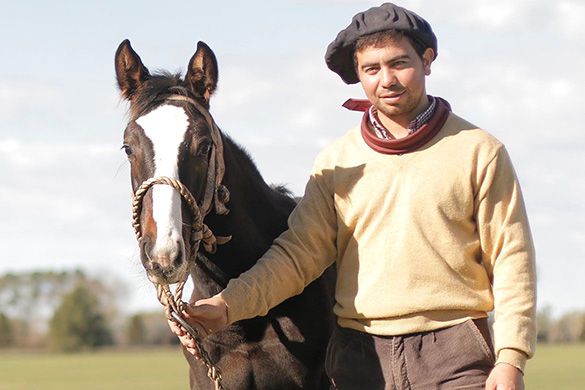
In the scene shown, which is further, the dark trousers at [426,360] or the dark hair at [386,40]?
the dark hair at [386,40]

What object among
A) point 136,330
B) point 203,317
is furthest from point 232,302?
point 136,330

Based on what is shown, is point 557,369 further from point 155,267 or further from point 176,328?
point 155,267

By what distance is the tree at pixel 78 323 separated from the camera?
54281mm

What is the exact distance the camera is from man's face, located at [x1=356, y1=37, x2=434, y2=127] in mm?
4664

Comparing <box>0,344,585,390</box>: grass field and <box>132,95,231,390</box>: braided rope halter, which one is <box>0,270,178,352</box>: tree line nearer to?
Result: <box>0,344,585,390</box>: grass field

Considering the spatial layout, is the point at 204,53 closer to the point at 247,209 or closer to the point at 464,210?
the point at 247,209

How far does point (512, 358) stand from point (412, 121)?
107 cm

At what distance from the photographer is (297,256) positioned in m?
4.94

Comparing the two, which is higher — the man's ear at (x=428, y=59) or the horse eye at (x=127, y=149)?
the man's ear at (x=428, y=59)

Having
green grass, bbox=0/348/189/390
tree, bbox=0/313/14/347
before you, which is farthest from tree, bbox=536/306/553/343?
tree, bbox=0/313/14/347

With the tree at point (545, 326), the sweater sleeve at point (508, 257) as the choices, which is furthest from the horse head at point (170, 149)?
the tree at point (545, 326)

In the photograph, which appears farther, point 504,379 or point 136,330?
point 136,330

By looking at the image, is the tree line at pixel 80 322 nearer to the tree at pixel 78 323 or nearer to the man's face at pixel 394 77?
the tree at pixel 78 323

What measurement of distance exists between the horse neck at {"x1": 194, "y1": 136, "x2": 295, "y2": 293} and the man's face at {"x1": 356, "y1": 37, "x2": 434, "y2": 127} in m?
1.23
